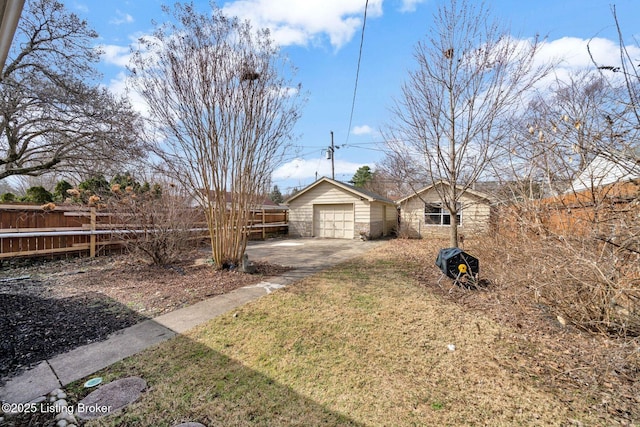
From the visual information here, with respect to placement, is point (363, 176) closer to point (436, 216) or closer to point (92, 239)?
point (436, 216)

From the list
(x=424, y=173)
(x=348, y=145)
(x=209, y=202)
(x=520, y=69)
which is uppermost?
(x=348, y=145)

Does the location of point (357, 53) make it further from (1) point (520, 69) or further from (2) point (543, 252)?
(2) point (543, 252)

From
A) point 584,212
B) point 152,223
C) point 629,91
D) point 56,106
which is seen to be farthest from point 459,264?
point 56,106

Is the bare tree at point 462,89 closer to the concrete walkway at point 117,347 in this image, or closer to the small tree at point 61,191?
the concrete walkway at point 117,347

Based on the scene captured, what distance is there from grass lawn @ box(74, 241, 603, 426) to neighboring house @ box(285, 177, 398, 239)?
32.3 ft

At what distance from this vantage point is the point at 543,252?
3.01 meters

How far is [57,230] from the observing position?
7.59 metres

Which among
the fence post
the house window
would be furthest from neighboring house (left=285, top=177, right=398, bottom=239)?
the fence post

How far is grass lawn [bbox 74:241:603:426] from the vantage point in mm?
2023

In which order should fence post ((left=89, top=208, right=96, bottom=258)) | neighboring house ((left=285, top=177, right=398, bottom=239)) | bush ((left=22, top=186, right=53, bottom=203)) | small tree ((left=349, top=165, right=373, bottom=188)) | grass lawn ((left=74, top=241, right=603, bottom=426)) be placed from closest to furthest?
grass lawn ((left=74, top=241, right=603, bottom=426)), fence post ((left=89, top=208, right=96, bottom=258)), bush ((left=22, top=186, right=53, bottom=203)), neighboring house ((left=285, top=177, right=398, bottom=239)), small tree ((left=349, top=165, right=373, bottom=188))

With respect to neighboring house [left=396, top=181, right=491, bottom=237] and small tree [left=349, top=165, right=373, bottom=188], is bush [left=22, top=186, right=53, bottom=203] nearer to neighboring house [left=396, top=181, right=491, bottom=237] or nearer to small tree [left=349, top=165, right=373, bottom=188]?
neighboring house [left=396, top=181, right=491, bottom=237]

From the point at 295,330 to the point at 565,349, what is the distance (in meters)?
2.99

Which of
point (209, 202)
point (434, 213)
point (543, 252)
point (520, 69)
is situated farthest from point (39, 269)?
point (434, 213)

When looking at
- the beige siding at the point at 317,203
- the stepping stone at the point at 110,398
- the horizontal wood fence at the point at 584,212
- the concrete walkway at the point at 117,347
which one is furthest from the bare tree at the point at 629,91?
the beige siding at the point at 317,203
